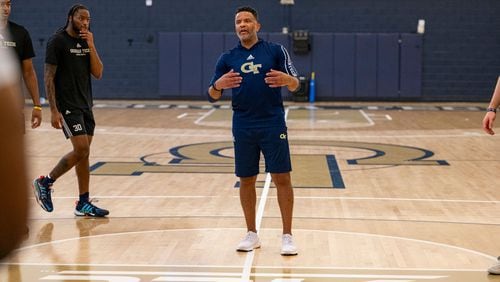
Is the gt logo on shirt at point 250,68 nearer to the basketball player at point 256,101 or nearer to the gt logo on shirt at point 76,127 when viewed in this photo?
the basketball player at point 256,101

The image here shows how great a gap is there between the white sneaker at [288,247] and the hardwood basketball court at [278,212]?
0.32ft

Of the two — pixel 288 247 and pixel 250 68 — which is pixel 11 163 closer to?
pixel 250 68

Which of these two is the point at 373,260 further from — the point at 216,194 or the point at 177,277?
the point at 216,194

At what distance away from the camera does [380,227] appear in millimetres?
7891

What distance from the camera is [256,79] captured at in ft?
21.7

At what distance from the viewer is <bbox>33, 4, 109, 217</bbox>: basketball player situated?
8031 millimetres

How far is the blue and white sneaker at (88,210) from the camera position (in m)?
8.32

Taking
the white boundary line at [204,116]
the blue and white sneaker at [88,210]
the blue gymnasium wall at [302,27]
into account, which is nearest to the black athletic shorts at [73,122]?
the blue and white sneaker at [88,210]

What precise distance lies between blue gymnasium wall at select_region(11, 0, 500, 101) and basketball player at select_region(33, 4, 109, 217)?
17.8m

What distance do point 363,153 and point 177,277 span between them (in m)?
8.56

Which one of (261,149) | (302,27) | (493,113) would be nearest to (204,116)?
(302,27)

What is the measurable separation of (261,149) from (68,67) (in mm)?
2269

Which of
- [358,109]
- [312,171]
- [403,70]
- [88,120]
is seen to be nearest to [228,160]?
[312,171]

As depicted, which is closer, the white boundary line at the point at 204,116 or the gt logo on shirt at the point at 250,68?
the gt logo on shirt at the point at 250,68
